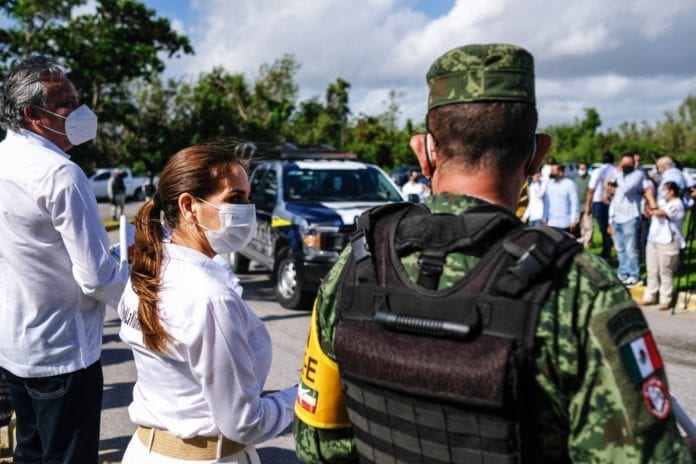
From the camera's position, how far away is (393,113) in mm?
48594

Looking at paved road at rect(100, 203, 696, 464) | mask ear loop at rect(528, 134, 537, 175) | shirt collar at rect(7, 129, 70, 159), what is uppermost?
shirt collar at rect(7, 129, 70, 159)

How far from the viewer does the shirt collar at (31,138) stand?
2.81 meters

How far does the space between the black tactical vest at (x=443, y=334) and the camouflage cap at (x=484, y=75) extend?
0.24 meters

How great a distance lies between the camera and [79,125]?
3.07 meters

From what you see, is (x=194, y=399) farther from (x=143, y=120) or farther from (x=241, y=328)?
(x=143, y=120)

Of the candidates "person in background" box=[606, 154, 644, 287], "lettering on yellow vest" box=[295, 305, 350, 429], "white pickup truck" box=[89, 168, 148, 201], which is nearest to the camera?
"lettering on yellow vest" box=[295, 305, 350, 429]

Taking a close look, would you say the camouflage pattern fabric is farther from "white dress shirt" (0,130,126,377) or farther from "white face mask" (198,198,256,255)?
"white dress shirt" (0,130,126,377)

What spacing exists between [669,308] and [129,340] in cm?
866

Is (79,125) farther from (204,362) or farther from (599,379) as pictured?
(599,379)

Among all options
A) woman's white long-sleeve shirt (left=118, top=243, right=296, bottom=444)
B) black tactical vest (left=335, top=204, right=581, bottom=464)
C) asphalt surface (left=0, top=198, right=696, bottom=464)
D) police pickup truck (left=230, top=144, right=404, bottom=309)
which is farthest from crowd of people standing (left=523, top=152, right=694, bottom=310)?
black tactical vest (left=335, top=204, right=581, bottom=464)

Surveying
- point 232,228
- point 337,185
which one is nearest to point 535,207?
point 337,185

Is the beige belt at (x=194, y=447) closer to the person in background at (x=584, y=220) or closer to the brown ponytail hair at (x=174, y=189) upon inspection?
the brown ponytail hair at (x=174, y=189)

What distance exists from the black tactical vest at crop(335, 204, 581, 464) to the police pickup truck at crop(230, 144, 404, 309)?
23.4 ft

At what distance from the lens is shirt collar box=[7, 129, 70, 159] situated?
9.23 ft
